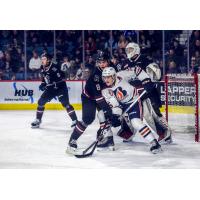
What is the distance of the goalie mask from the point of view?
500cm

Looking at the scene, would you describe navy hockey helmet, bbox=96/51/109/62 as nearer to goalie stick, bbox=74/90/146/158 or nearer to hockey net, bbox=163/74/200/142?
goalie stick, bbox=74/90/146/158

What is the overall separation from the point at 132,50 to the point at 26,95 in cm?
151

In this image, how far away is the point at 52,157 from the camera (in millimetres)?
5012

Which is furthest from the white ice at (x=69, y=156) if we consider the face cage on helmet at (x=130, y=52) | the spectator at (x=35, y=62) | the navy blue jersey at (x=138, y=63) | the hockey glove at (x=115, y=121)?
the face cage on helmet at (x=130, y=52)

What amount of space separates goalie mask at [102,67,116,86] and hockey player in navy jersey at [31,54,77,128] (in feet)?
1.62

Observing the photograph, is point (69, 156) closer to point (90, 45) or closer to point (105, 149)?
point (105, 149)

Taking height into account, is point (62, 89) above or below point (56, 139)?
above

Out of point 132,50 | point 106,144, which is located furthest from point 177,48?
point 106,144

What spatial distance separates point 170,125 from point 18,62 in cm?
153

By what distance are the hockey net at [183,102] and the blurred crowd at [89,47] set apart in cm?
18

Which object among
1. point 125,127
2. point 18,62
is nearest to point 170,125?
point 125,127

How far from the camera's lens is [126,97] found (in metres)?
5.05

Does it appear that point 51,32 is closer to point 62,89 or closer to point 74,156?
point 62,89

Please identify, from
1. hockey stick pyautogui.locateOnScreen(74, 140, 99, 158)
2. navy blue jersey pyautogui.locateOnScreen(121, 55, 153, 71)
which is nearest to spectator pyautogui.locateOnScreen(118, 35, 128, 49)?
navy blue jersey pyautogui.locateOnScreen(121, 55, 153, 71)
